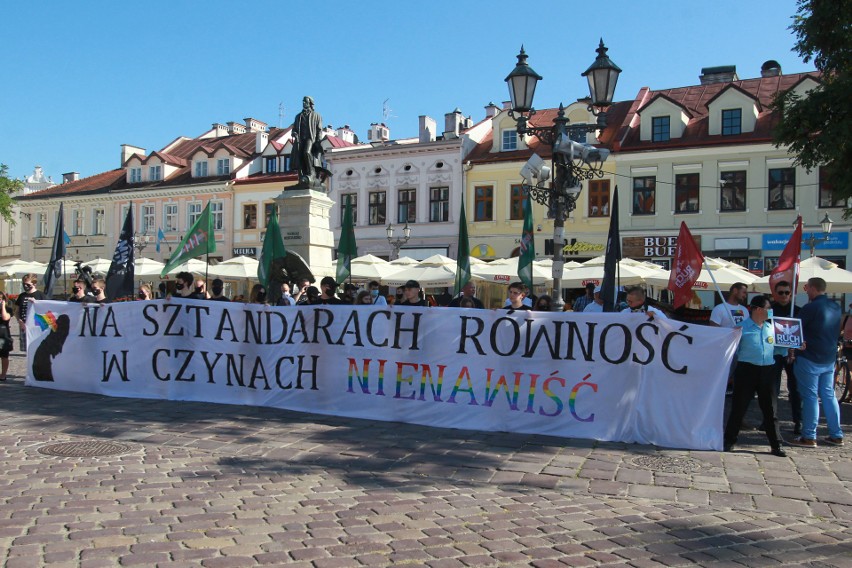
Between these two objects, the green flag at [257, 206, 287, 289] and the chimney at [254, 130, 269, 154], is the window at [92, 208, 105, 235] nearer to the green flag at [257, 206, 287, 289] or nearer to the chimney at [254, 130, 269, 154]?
the chimney at [254, 130, 269, 154]

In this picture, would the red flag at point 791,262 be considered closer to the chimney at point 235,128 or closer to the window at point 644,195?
the window at point 644,195

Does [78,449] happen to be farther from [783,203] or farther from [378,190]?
[378,190]

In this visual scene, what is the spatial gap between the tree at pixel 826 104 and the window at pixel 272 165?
3469 centimetres

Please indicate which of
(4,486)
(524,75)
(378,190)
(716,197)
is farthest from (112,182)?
(4,486)

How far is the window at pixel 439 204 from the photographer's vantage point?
37.9m

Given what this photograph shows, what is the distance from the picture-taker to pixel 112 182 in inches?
1957

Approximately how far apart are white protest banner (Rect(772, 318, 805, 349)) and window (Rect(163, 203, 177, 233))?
4218 cm

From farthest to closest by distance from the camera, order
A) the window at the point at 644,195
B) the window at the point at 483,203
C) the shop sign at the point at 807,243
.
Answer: the window at the point at 483,203, the window at the point at 644,195, the shop sign at the point at 807,243

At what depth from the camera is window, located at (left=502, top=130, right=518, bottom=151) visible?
37312mm

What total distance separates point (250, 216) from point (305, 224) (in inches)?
1174

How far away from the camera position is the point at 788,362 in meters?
8.30

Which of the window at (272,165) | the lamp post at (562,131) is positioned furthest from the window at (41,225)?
the lamp post at (562,131)

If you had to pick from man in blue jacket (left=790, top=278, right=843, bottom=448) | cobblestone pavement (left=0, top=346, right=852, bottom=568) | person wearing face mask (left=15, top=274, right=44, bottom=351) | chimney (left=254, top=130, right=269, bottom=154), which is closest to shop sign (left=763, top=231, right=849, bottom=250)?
man in blue jacket (left=790, top=278, right=843, bottom=448)

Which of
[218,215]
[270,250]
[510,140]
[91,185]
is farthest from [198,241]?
[91,185]
